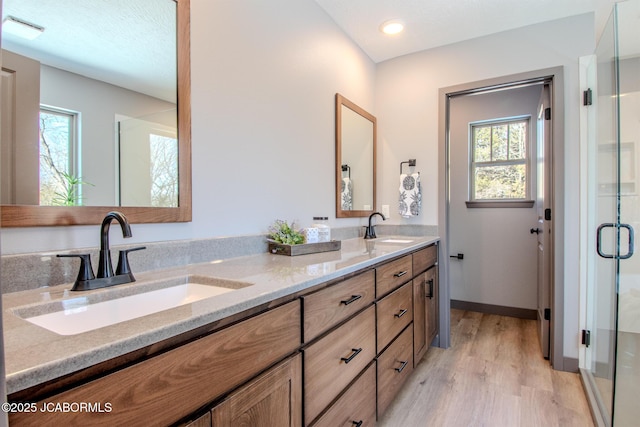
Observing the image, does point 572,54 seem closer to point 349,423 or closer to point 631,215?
point 631,215

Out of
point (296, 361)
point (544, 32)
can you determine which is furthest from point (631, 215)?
point (296, 361)

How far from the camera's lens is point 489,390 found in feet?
6.47

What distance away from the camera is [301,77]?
202 cm

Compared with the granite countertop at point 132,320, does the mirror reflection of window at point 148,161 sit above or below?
above

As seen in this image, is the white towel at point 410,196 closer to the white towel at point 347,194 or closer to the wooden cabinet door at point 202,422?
the white towel at point 347,194

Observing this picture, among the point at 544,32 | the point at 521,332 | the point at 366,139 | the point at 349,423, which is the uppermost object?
the point at 544,32

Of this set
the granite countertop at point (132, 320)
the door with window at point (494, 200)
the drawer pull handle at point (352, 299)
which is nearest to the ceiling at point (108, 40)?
the granite countertop at point (132, 320)

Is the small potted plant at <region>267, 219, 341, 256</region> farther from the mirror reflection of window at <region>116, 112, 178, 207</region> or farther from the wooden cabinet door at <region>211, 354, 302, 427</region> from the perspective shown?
the wooden cabinet door at <region>211, 354, 302, 427</region>

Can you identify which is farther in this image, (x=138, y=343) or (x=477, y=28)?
(x=477, y=28)

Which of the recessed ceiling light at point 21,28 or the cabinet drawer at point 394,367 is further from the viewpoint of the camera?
the cabinet drawer at point 394,367

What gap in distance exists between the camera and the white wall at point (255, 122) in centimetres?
135

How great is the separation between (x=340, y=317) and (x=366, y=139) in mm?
1904

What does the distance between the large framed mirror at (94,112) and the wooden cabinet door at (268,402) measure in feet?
2.31

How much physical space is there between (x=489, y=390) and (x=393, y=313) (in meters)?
0.89
